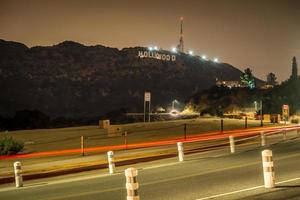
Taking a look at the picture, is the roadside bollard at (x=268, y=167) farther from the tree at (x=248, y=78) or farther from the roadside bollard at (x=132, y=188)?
the tree at (x=248, y=78)

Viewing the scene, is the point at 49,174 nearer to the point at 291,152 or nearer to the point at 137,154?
the point at 137,154

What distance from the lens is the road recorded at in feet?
46.3

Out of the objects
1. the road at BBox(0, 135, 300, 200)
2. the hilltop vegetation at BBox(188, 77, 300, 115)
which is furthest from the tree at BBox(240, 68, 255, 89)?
the road at BBox(0, 135, 300, 200)

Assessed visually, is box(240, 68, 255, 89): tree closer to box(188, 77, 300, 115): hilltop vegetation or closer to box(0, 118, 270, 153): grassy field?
box(188, 77, 300, 115): hilltop vegetation

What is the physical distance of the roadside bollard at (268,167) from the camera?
13828mm

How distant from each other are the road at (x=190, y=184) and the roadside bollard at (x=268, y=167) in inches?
9.5

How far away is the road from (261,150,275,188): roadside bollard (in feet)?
0.79

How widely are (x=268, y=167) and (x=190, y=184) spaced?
301cm

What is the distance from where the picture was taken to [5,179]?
22.6 metres

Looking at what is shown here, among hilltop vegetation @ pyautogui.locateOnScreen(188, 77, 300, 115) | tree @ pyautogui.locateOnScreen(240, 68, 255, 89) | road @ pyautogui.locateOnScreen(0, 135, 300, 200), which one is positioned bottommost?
road @ pyautogui.locateOnScreen(0, 135, 300, 200)

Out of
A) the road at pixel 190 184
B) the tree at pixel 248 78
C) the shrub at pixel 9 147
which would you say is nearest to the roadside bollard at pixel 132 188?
the road at pixel 190 184

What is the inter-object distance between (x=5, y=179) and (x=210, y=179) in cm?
918

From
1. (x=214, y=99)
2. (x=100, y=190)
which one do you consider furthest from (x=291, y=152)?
(x=214, y=99)

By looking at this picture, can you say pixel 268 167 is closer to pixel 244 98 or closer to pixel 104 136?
pixel 104 136
